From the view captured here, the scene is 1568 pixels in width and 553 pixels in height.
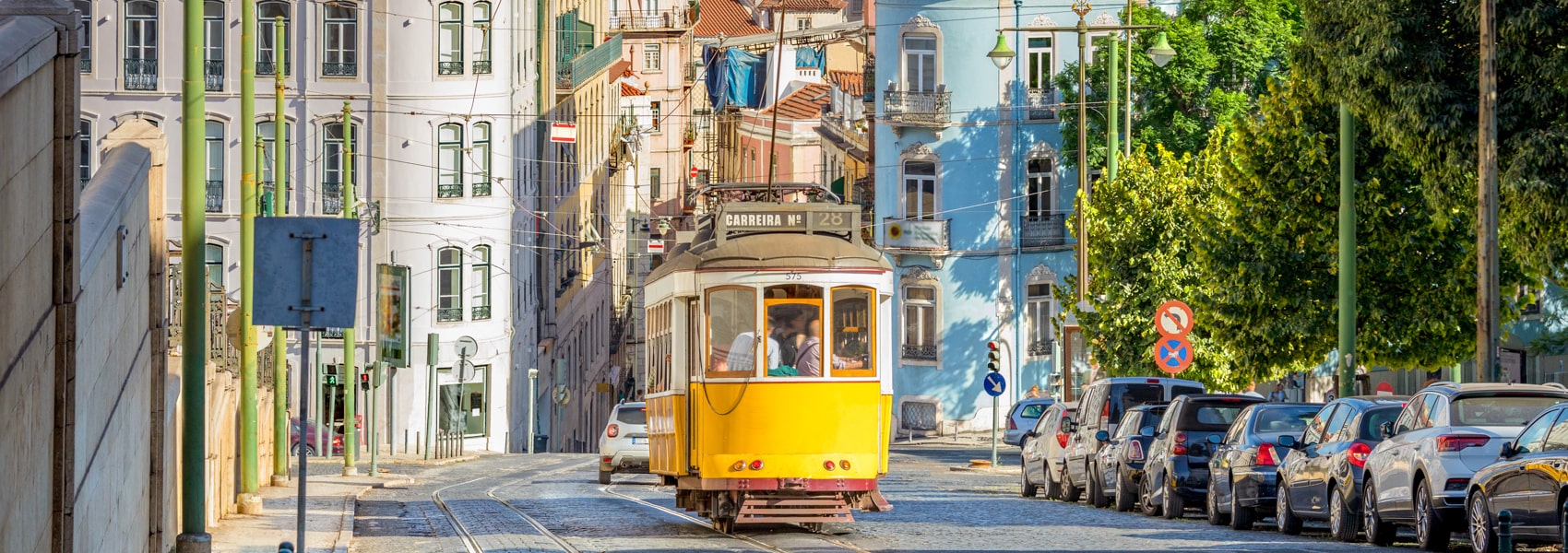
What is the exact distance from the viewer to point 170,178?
60281 millimetres

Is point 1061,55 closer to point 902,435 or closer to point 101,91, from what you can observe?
point 902,435

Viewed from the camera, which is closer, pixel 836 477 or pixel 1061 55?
pixel 836 477

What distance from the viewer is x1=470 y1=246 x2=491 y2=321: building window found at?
63469mm

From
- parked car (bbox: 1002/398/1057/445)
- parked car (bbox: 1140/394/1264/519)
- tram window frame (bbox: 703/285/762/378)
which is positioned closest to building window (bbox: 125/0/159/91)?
parked car (bbox: 1002/398/1057/445)

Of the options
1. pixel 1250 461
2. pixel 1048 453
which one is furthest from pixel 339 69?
pixel 1250 461

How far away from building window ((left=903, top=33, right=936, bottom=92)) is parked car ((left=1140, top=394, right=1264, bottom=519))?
36660mm

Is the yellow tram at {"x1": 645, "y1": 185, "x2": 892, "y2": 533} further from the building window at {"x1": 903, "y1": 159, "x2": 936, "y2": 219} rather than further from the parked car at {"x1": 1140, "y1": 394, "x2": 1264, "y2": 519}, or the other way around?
the building window at {"x1": 903, "y1": 159, "x2": 936, "y2": 219}

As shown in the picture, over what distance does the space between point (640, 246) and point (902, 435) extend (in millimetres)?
44776

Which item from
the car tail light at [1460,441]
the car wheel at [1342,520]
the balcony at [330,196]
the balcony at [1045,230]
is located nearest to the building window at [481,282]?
the balcony at [330,196]

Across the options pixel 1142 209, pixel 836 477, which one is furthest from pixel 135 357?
pixel 1142 209

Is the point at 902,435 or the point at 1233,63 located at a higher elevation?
the point at 1233,63

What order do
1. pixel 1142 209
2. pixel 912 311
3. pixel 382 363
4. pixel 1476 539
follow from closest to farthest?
pixel 1476 539 < pixel 1142 209 < pixel 382 363 < pixel 912 311

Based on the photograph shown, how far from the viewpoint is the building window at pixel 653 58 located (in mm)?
124250

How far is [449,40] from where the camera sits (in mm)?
62281
